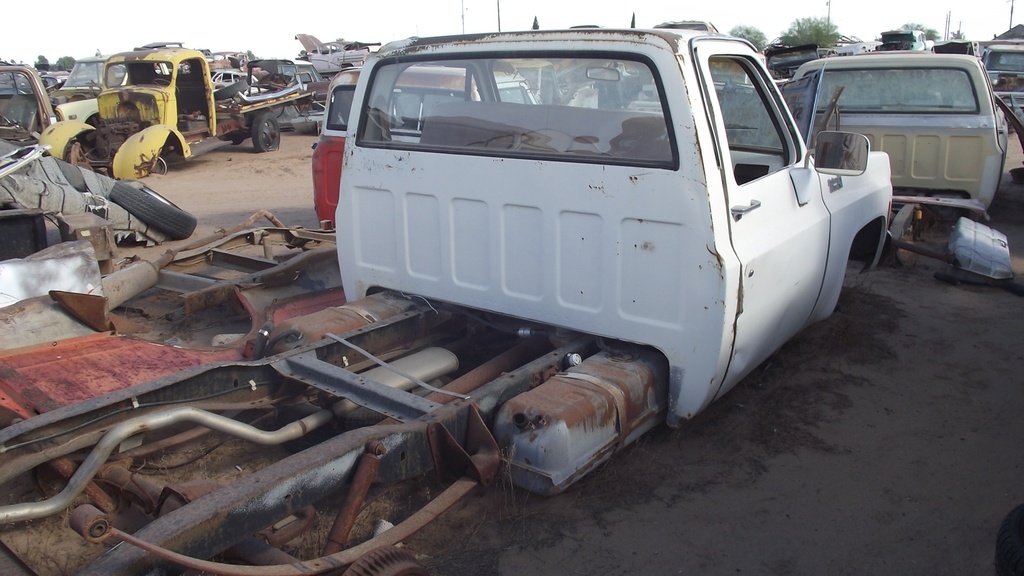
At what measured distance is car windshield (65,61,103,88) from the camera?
19.2 m

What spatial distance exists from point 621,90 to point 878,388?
2186mm

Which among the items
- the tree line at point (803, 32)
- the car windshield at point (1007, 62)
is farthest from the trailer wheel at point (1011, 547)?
the tree line at point (803, 32)

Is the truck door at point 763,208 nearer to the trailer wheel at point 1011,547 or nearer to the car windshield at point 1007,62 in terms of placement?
→ the trailer wheel at point 1011,547

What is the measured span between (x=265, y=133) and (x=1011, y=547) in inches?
642

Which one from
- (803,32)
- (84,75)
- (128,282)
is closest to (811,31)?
(803,32)

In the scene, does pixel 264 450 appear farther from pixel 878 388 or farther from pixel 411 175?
pixel 878 388

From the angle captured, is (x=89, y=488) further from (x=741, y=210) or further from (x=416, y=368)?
(x=741, y=210)

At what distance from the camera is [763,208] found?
3410 millimetres

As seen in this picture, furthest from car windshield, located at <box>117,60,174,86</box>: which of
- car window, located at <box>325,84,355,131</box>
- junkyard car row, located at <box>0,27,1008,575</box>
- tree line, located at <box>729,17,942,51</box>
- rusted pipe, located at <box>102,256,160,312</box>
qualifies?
tree line, located at <box>729,17,942,51</box>

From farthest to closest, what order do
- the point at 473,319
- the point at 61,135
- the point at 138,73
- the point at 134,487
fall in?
1. the point at 138,73
2. the point at 61,135
3. the point at 473,319
4. the point at 134,487

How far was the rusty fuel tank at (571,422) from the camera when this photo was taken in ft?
9.29

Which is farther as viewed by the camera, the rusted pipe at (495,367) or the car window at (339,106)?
the car window at (339,106)

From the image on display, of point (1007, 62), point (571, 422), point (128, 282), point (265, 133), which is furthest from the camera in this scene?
point (265, 133)

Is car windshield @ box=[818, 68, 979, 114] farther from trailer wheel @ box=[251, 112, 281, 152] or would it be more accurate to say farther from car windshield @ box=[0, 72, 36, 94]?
trailer wheel @ box=[251, 112, 281, 152]
